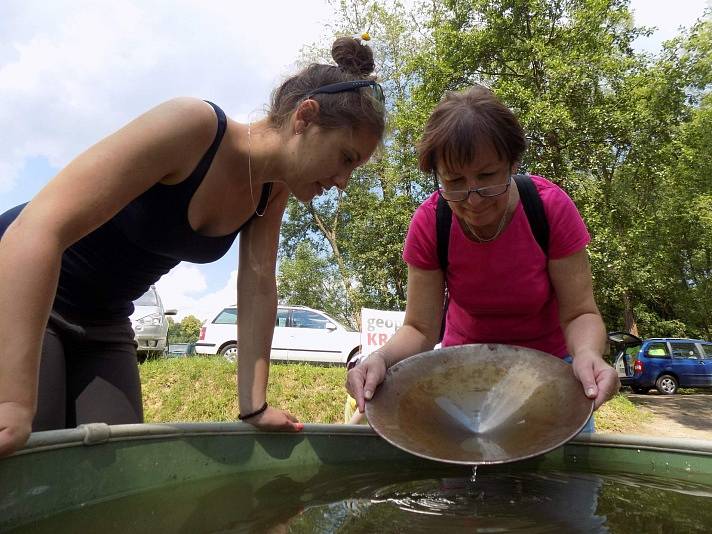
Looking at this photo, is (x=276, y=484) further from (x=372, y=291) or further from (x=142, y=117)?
(x=372, y=291)

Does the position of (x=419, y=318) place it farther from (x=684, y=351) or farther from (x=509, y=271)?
(x=684, y=351)

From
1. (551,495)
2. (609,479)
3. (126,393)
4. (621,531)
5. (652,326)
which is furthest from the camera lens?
(652,326)

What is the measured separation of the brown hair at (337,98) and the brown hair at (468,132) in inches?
5.9

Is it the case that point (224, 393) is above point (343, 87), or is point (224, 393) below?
below

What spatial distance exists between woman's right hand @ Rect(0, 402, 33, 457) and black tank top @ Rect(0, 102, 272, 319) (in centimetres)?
55

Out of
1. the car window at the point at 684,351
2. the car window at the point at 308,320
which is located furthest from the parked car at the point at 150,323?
the car window at the point at 684,351

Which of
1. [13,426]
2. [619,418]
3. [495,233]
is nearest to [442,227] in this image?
[495,233]

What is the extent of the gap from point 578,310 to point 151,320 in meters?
7.42

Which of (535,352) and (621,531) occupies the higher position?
(535,352)

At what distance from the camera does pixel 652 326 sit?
20.7 m

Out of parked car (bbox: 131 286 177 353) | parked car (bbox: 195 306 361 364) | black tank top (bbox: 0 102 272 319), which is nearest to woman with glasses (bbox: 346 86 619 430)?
black tank top (bbox: 0 102 272 319)

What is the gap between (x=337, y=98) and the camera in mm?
1592

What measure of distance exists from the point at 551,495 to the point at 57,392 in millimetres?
1211

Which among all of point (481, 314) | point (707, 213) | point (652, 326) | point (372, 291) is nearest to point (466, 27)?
point (707, 213)
